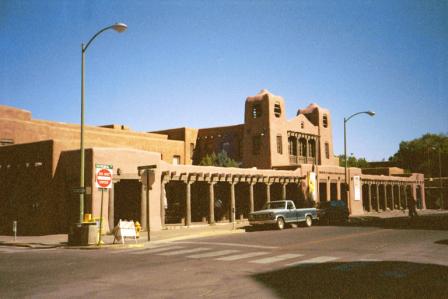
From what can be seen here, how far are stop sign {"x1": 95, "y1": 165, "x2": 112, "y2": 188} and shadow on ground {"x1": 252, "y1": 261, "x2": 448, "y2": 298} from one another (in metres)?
9.59

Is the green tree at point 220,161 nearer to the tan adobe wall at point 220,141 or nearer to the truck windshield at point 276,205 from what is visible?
the tan adobe wall at point 220,141

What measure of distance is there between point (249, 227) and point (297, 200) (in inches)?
552

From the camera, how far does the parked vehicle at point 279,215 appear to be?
24875mm

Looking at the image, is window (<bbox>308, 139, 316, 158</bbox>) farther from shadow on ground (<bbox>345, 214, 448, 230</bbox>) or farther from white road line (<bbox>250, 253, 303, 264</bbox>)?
white road line (<bbox>250, 253, 303, 264</bbox>)

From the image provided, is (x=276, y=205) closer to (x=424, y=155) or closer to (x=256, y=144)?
(x=256, y=144)

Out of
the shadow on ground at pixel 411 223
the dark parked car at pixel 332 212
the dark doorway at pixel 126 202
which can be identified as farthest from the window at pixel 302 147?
the dark doorway at pixel 126 202

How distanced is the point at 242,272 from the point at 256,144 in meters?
34.5

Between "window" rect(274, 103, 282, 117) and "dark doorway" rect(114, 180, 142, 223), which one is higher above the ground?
"window" rect(274, 103, 282, 117)

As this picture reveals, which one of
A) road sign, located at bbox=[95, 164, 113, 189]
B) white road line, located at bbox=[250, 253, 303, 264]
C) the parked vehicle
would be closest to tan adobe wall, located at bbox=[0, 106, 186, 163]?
road sign, located at bbox=[95, 164, 113, 189]

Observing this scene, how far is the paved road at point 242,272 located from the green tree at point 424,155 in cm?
7560

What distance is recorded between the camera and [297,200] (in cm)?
3966

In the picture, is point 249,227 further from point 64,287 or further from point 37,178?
point 64,287

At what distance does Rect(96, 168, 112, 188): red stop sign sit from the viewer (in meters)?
17.4

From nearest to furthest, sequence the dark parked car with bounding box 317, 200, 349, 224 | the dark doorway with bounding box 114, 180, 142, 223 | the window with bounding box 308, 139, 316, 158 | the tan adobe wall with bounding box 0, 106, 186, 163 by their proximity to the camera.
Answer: the dark doorway with bounding box 114, 180, 142, 223 < the dark parked car with bounding box 317, 200, 349, 224 < the tan adobe wall with bounding box 0, 106, 186, 163 < the window with bounding box 308, 139, 316, 158
